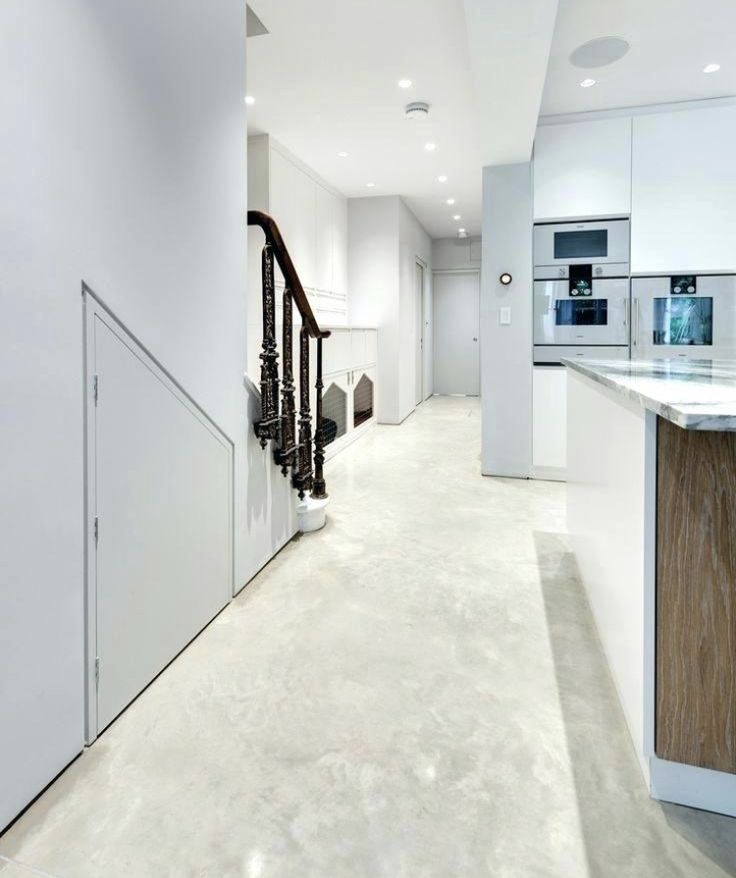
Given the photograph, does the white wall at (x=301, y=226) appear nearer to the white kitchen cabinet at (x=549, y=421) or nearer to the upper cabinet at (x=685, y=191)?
the white kitchen cabinet at (x=549, y=421)

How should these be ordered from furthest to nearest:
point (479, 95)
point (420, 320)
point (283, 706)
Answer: point (420, 320) < point (479, 95) < point (283, 706)

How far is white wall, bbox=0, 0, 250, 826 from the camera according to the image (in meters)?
1.22

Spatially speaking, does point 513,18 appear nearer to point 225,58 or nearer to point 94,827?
point 225,58

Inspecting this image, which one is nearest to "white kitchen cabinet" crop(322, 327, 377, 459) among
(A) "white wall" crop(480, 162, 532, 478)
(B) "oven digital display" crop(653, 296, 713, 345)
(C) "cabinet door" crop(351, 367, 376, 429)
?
(C) "cabinet door" crop(351, 367, 376, 429)

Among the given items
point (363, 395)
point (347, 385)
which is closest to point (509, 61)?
point (347, 385)

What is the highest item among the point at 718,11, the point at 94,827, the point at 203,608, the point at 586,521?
the point at 718,11

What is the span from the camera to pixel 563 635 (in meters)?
2.06

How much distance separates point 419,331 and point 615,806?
26.2 feet

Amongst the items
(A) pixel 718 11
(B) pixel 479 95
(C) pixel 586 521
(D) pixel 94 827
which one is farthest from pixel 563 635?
(A) pixel 718 11

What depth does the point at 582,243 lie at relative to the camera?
4.16m

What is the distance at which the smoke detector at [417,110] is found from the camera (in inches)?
159

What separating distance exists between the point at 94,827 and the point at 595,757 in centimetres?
118

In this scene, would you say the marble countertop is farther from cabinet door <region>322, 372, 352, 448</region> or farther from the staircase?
cabinet door <region>322, 372, 352, 448</region>

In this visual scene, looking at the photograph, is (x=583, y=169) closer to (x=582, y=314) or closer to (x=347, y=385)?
(x=582, y=314)
